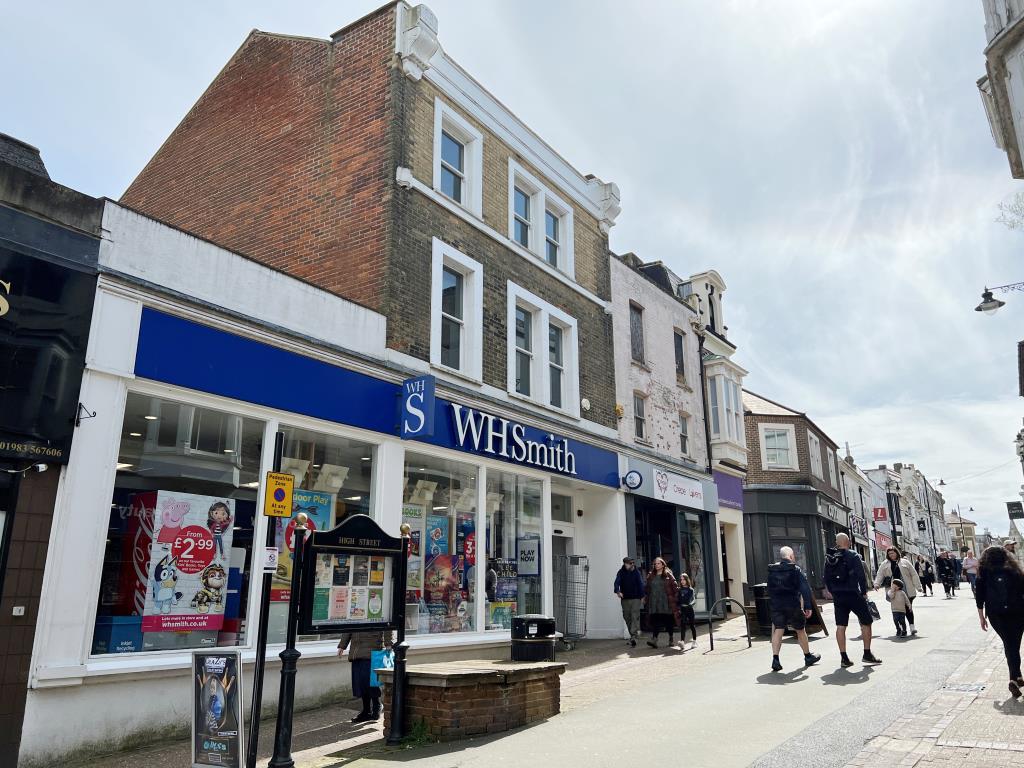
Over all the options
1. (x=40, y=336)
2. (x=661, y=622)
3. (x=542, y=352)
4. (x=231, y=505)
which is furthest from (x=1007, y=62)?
(x=40, y=336)

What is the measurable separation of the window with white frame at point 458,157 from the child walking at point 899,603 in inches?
411

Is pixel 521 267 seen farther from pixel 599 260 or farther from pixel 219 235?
pixel 219 235

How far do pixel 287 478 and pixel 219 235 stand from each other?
9.97 metres

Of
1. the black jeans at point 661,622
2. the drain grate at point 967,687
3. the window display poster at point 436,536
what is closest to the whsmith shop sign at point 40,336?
the window display poster at point 436,536

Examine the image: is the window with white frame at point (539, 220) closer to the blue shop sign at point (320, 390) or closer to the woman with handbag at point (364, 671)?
the blue shop sign at point (320, 390)

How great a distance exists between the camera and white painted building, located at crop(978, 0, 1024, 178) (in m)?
9.69

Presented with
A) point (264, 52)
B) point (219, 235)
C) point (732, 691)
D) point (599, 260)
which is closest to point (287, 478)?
point (732, 691)

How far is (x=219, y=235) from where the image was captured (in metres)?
15.2

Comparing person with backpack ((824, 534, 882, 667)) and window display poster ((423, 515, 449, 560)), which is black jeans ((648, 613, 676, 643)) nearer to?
person with backpack ((824, 534, 882, 667))

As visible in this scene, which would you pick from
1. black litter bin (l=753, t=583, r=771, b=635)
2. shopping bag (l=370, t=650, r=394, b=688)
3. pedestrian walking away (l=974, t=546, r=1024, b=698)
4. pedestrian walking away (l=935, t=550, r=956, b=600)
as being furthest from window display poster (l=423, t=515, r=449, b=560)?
pedestrian walking away (l=935, t=550, r=956, b=600)

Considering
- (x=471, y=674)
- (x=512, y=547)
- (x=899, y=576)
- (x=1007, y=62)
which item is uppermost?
(x=1007, y=62)

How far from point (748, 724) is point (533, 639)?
3745mm

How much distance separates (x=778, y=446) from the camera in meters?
33.8

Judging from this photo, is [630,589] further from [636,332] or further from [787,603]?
[636,332]
